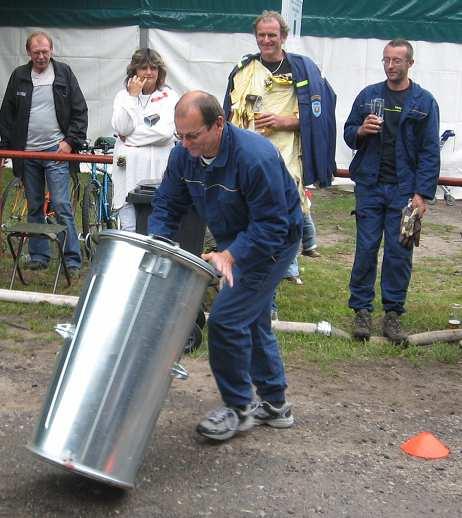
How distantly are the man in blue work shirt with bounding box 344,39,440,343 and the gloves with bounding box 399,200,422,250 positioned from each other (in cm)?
5

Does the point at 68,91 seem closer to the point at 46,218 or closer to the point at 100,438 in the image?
the point at 46,218

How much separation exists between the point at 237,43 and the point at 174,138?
6322mm

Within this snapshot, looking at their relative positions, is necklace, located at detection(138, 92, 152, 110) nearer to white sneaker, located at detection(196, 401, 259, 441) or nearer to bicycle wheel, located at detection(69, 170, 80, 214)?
bicycle wheel, located at detection(69, 170, 80, 214)

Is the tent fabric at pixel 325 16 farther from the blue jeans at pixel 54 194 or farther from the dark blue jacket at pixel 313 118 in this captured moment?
the dark blue jacket at pixel 313 118

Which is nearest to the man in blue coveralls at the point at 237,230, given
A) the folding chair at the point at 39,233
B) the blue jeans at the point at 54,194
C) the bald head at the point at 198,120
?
the bald head at the point at 198,120

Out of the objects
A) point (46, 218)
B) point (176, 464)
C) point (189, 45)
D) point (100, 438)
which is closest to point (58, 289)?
point (46, 218)

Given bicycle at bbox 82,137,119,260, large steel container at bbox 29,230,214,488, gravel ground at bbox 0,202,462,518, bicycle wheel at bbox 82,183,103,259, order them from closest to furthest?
large steel container at bbox 29,230,214,488 < gravel ground at bbox 0,202,462,518 < bicycle wheel at bbox 82,183,103,259 < bicycle at bbox 82,137,119,260

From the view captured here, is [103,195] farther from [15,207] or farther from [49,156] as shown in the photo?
[49,156]

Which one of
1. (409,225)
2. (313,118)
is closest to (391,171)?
(409,225)

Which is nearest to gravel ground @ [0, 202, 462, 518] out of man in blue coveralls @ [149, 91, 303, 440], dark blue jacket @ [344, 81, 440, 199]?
man in blue coveralls @ [149, 91, 303, 440]

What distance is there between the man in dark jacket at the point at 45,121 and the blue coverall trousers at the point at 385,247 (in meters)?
2.49

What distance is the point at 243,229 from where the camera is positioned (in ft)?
15.0

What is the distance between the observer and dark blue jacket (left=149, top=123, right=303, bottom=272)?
4.29 metres

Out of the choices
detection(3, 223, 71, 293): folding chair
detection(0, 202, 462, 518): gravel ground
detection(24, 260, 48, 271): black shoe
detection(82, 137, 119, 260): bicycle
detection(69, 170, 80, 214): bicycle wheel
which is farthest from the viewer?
detection(69, 170, 80, 214): bicycle wheel
